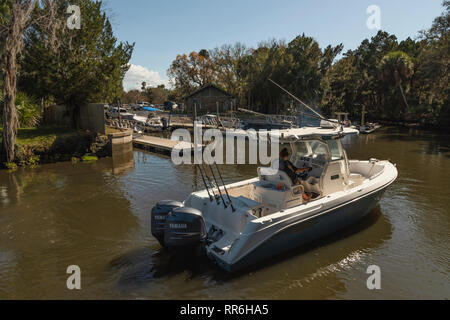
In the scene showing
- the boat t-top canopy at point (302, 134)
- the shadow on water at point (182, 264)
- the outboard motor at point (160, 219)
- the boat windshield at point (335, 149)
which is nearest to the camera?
the shadow on water at point (182, 264)

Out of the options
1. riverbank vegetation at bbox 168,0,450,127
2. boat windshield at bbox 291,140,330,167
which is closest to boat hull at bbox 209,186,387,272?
boat windshield at bbox 291,140,330,167

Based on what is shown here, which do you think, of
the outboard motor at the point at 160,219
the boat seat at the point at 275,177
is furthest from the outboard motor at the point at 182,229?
the boat seat at the point at 275,177

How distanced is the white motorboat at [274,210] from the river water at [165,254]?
1.40 ft

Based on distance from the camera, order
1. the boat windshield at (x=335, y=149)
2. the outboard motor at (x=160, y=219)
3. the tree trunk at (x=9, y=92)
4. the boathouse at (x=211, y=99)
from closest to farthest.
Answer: the outboard motor at (x=160, y=219), the boat windshield at (x=335, y=149), the tree trunk at (x=9, y=92), the boathouse at (x=211, y=99)

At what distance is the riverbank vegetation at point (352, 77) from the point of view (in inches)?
1186

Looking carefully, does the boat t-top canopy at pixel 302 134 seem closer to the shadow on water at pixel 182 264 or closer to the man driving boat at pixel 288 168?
the man driving boat at pixel 288 168

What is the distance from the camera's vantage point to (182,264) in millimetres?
5754

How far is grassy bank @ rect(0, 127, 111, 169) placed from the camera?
14.8 metres

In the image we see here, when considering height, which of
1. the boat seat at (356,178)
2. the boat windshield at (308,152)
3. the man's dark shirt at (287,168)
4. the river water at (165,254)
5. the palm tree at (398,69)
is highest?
the palm tree at (398,69)

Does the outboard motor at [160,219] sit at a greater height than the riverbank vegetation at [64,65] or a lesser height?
lesser

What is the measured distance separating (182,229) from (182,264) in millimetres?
975

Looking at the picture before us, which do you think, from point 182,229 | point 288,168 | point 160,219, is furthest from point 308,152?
point 160,219

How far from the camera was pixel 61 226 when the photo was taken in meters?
7.77
